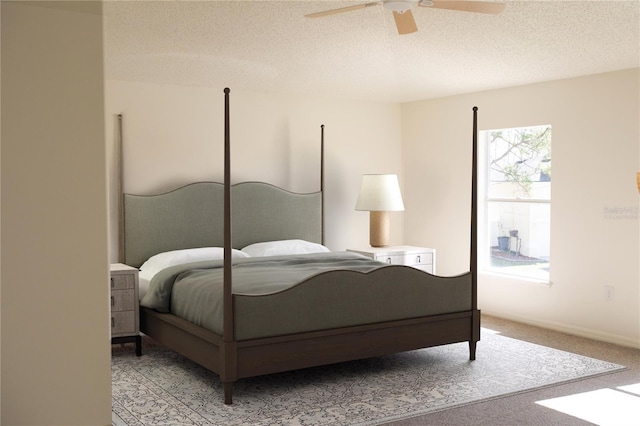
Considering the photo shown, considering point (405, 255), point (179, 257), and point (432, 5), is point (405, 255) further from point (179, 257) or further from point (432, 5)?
point (432, 5)

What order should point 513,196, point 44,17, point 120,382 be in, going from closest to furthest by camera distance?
point 44,17 < point 120,382 < point 513,196

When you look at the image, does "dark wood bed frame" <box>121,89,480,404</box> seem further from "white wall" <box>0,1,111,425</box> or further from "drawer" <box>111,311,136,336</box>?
"white wall" <box>0,1,111,425</box>

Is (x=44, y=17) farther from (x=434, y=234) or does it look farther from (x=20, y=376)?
(x=434, y=234)

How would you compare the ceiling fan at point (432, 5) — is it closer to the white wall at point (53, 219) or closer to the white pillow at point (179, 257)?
the white wall at point (53, 219)

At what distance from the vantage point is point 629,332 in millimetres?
5449

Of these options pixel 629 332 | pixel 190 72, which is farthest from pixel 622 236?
pixel 190 72

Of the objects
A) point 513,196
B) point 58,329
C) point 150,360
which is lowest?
point 150,360

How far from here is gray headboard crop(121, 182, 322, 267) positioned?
19.3 ft

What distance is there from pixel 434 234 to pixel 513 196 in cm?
102

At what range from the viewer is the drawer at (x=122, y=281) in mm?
5043

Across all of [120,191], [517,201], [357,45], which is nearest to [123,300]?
[120,191]

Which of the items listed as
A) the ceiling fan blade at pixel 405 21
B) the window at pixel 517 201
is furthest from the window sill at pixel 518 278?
the ceiling fan blade at pixel 405 21

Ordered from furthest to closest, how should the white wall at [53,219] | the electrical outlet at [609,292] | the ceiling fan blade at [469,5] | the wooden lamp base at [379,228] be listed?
the wooden lamp base at [379,228]
the electrical outlet at [609,292]
the ceiling fan blade at [469,5]
the white wall at [53,219]

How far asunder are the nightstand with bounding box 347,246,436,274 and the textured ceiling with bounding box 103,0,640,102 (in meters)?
1.53
